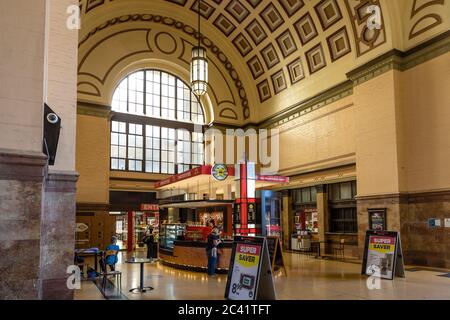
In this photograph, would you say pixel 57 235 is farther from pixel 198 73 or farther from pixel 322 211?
pixel 322 211

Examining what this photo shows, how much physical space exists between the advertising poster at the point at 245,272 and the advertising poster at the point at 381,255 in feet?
14.3

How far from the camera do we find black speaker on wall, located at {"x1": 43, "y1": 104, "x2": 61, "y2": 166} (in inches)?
257

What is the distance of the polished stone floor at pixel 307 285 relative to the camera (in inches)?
329

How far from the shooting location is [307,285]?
31.6ft

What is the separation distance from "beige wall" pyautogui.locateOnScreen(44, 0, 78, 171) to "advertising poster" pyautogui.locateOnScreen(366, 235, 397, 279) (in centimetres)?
760

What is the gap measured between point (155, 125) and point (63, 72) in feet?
46.0

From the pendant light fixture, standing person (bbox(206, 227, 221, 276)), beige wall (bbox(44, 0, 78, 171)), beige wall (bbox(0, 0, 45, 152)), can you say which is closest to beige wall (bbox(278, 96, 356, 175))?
the pendant light fixture

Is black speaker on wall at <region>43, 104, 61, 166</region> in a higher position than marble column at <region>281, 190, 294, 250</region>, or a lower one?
higher

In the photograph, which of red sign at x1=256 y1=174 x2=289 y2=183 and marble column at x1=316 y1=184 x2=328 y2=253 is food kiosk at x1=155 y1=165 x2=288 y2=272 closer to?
red sign at x1=256 y1=174 x2=289 y2=183

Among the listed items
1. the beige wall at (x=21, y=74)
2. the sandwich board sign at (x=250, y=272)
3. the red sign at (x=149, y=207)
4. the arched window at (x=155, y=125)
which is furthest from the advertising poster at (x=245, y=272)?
the arched window at (x=155, y=125)

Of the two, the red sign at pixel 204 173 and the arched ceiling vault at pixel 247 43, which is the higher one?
the arched ceiling vault at pixel 247 43

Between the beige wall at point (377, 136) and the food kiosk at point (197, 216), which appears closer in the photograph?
the food kiosk at point (197, 216)

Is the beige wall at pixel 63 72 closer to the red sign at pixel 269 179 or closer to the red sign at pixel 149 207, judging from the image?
A: the red sign at pixel 269 179
